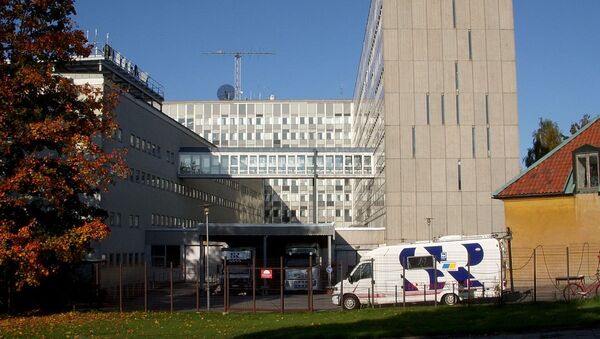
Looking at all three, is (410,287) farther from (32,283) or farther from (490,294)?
(32,283)

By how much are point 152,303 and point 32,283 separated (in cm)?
1169

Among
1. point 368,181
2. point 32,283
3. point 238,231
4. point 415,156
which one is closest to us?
point 32,283

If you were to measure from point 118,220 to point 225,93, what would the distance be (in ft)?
235

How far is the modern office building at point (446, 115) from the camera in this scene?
5884 cm

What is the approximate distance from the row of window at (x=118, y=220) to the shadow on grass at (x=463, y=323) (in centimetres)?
3249

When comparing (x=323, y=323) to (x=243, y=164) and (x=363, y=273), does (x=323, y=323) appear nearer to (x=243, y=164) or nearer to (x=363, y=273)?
(x=363, y=273)

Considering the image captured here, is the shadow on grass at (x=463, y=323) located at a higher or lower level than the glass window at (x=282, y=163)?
lower

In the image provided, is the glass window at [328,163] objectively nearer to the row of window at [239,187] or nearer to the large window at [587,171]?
the row of window at [239,187]

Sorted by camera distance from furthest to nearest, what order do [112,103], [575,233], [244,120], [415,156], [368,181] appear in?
[244,120]
[368,181]
[415,156]
[575,233]
[112,103]

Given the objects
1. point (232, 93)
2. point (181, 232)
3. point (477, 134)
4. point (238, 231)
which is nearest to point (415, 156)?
Result: point (477, 134)

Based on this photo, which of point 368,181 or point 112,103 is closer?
point 112,103

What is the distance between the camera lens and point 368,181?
245ft

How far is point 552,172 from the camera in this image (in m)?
39.0

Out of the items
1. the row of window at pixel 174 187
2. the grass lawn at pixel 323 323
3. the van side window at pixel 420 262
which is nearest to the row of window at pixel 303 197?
the row of window at pixel 174 187
